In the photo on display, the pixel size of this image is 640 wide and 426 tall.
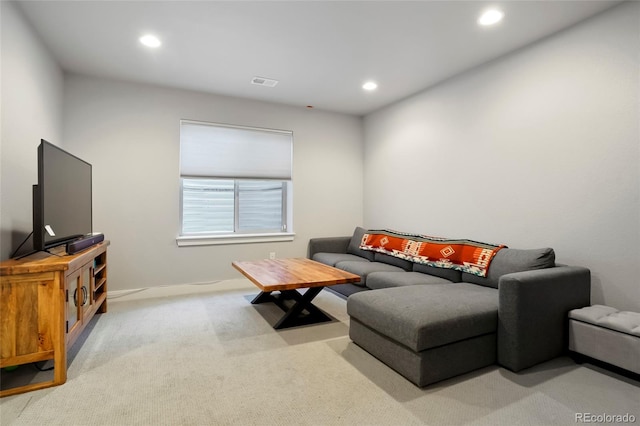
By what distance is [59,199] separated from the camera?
241cm

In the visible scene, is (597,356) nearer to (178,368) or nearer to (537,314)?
(537,314)

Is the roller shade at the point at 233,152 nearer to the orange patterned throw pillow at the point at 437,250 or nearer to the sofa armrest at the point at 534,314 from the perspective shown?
the orange patterned throw pillow at the point at 437,250

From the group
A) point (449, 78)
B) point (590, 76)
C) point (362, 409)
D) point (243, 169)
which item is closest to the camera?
point (362, 409)

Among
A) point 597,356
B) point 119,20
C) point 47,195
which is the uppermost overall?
point 119,20

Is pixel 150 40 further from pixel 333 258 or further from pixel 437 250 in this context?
pixel 437 250

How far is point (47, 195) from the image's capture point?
7.16 feet

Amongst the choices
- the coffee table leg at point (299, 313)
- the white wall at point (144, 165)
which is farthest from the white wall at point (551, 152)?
the white wall at point (144, 165)

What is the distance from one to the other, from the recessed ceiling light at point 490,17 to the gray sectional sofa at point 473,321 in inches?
74.0

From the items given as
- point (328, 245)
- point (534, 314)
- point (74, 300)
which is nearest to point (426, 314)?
point (534, 314)

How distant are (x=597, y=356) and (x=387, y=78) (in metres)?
3.18

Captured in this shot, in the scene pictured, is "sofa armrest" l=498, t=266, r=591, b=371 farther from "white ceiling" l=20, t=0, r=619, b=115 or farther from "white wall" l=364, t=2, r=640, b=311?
"white ceiling" l=20, t=0, r=619, b=115

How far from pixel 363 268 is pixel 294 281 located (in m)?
1.19

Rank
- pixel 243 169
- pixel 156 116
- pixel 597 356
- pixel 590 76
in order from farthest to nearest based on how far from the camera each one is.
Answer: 1. pixel 243 169
2. pixel 156 116
3. pixel 590 76
4. pixel 597 356

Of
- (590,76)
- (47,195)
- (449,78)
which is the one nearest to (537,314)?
(590,76)
